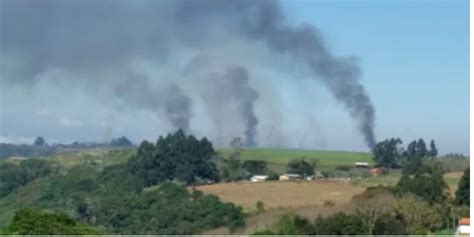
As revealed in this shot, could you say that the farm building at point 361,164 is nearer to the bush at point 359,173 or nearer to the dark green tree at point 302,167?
the bush at point 359,173

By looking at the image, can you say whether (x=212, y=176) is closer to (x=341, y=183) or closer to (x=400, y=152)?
(x=341, y=183)

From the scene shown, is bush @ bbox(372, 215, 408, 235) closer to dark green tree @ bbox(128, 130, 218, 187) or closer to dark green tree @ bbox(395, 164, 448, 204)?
dark green tree @ bbox(395, 164, 448, 204)

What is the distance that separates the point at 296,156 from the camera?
25781mm

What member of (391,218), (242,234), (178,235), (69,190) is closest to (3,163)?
(69,190)

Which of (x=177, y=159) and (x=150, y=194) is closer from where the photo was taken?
(x=150, y=194)

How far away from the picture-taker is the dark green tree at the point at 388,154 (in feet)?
84.6

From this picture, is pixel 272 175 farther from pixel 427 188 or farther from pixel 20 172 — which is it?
pixel 20 172

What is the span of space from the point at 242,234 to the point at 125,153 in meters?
10.4

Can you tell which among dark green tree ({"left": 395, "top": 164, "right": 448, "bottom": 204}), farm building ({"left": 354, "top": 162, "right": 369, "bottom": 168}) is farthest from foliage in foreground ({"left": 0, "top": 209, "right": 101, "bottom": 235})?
farm building ({"left": 354, "top": 162, "right": 369, "bottom": 168})

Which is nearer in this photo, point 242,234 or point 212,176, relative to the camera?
point 242,234

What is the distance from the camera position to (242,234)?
50.5ft

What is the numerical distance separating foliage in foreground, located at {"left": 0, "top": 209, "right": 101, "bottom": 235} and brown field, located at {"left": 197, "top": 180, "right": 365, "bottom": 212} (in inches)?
372

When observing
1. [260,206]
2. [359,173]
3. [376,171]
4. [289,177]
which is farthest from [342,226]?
[376,171]

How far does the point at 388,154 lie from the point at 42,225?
1850 cm
